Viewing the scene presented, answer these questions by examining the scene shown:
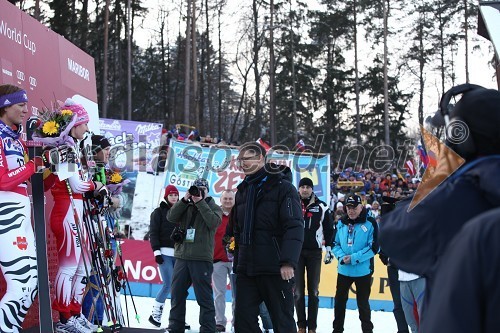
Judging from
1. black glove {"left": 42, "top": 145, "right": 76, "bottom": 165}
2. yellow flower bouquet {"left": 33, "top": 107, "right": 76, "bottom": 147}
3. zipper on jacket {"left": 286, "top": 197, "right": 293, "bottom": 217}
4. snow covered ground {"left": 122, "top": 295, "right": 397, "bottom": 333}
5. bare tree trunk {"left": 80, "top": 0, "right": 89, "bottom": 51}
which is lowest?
snow covered ground {"left": 122, "top": 295, "right": 397, "bottom": 333}

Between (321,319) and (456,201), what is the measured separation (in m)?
8.57

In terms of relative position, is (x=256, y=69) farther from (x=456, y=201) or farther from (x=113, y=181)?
(x=456, y=201)

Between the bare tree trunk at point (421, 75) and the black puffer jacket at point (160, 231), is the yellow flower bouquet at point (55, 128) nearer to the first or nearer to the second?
the black puffer jacket at point (160, 231)

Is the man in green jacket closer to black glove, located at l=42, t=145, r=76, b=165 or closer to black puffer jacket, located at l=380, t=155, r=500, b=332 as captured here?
black glove, located at l=42, t=145, r=76, b=165

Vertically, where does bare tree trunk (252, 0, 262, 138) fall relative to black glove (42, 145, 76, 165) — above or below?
above

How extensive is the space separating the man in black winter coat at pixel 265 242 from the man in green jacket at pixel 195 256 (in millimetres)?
1565

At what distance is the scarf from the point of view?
5621mm

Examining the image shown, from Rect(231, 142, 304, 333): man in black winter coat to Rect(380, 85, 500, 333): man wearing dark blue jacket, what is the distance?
3.62 metres

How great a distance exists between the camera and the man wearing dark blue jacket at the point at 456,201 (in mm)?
1721

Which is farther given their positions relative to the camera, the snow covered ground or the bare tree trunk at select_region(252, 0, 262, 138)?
the bare tree trunk at select_region(252, 0, 262, 138)

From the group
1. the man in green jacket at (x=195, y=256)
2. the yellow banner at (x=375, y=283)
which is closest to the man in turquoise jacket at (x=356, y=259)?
the man in green jacket at (x=195, y=256)

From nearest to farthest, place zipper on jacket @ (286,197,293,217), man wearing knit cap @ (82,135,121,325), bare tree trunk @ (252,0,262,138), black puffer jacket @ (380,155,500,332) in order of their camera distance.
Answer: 1. black puffer jacket @ (380,155,500,332)
2. zipper on jacket @ (286,197,293,217)
3. man wearing knit cap @ (82,135,121,325)
4. bare tree trunk @ (252,0,262,138)

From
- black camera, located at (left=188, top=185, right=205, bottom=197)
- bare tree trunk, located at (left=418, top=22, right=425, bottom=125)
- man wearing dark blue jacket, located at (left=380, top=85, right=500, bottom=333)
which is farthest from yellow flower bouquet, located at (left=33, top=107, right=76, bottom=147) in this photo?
bare tree trunk, located at (left=418, top=22, right=425, bottom=125)

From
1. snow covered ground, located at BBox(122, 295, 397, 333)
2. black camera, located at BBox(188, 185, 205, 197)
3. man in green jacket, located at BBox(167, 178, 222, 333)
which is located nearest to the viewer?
black camera, located at BBox(188, 185, 205, 197)
